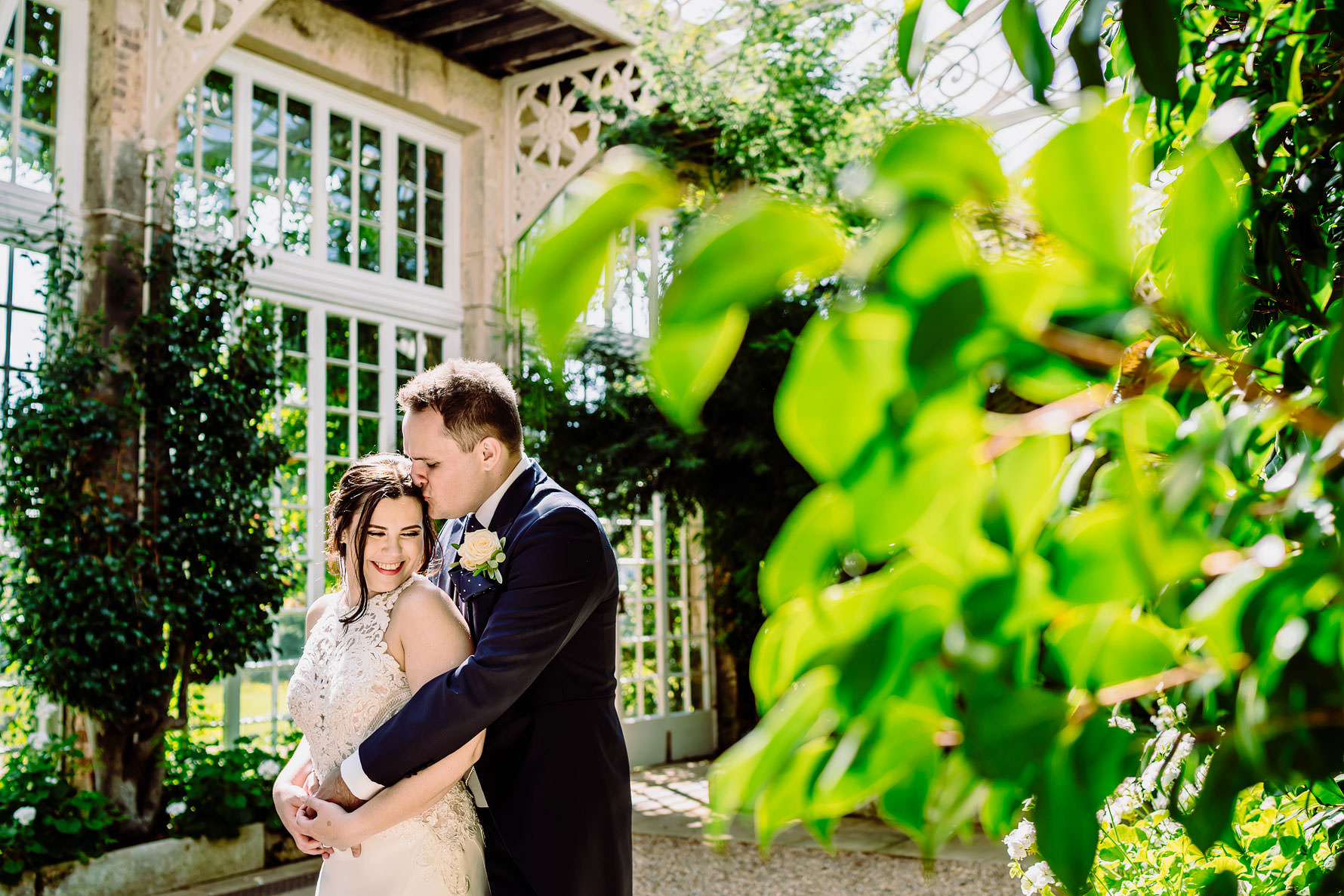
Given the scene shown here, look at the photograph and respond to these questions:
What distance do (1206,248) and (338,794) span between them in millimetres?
2087

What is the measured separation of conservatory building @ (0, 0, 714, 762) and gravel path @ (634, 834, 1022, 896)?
2.04 metres

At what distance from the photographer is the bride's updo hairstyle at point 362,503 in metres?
2.27

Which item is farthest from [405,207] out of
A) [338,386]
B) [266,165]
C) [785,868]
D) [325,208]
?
[785,868]

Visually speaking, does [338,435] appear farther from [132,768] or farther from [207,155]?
[132,768]

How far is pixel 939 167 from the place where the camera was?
27 centimetres

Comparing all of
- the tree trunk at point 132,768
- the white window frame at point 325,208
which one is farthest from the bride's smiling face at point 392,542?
the white window frame at point 325,208

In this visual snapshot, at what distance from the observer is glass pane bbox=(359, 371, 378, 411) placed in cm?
673

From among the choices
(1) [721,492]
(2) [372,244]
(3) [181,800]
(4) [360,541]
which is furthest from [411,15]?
(4) [360,541]

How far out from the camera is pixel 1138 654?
0.31 m

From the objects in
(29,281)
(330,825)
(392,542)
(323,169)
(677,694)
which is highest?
(323,169)

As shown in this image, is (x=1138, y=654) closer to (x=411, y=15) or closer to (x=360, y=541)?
(x=360, y=541)

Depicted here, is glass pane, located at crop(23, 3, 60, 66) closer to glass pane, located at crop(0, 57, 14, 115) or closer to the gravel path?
glass pane, located at crop(0, 57, 14, 115)

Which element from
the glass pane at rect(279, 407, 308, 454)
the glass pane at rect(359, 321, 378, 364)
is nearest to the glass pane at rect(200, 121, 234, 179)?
the glass pane at rect(359, 321, 378, 364)

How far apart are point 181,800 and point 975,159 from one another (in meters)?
5.66
